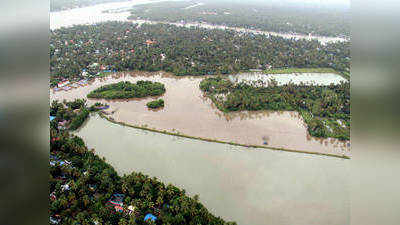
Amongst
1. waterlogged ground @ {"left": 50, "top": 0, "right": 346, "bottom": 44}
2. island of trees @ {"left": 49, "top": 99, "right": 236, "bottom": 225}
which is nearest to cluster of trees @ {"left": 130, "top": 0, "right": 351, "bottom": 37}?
waterlogged ground @ {"left": 50, "top": 0, "right": 346, "bottom": 44}

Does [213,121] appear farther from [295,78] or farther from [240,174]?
[295,78]

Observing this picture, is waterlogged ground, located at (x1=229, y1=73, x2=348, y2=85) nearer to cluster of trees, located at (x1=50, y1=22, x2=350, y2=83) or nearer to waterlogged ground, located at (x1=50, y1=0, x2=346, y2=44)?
cluster of trees, located at (x1=50, y1=22, x2=350, y2=83)

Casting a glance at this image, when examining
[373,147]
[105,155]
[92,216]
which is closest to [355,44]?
[373,147]

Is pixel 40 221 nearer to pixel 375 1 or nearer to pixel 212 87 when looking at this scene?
pixel 375 1

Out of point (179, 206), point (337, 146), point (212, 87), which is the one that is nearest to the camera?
point (179, 206)

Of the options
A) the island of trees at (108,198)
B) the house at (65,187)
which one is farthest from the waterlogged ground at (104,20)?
the house at (65,187)

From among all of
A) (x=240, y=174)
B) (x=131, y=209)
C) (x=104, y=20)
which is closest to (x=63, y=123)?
(x=131, y=209)

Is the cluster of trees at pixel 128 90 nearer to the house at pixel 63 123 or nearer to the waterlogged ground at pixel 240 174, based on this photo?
the house at pixel 63 123
